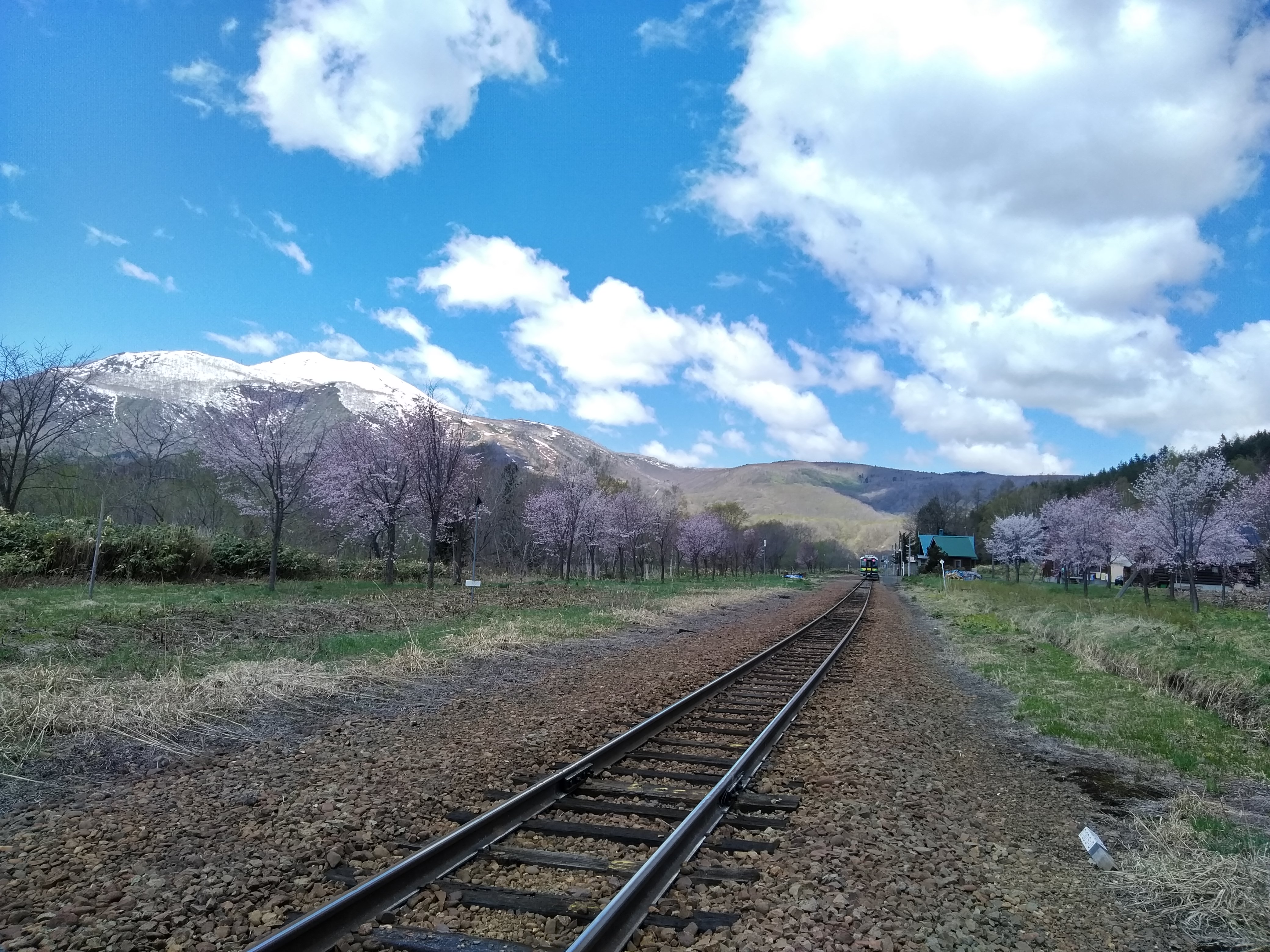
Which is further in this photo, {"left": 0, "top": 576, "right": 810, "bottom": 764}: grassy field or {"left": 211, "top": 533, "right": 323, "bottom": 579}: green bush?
{"left": 211, "top": 533, "right": 323, "bottom": 579}: green bush

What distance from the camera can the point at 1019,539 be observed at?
8831cm

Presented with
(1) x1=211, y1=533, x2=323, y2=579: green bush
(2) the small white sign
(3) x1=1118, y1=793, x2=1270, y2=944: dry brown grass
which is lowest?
(2) the small white sign

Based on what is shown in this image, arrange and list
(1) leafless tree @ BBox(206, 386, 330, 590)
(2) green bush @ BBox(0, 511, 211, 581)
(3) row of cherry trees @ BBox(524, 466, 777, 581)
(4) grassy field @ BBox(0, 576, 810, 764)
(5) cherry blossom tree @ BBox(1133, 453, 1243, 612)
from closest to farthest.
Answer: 1. (4) grassy field @ BBox(0, 576, 810, 764)
2. (2) green bush @ BBox(0, 511, 211, 581)
3. (1) leafless tree @ BBox(206, 386, 330, 590)
4. (5) cherry blossom tree @ BBox(1133, 453, 1243, 612)
5. (3) row of cherry trees @ BBox(524, 466, 777, 581)

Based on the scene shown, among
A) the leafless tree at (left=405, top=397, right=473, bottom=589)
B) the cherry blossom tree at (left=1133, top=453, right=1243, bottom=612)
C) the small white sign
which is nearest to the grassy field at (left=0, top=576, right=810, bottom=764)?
the leafless tree at (left=405, top=397, right=473, bottom=589)

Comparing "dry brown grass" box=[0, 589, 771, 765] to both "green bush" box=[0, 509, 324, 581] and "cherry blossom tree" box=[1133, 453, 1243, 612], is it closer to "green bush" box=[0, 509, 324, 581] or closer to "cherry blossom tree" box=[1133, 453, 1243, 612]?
"green bush" box=[0, 509, 324, 581]

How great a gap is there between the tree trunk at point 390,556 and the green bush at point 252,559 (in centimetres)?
345

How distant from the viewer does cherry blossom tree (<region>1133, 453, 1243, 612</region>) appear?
4188cm

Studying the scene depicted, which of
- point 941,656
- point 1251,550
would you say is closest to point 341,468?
point 941,656

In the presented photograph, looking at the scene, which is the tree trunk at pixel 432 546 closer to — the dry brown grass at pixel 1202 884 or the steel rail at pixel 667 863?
the steel rail at pixel 667 863

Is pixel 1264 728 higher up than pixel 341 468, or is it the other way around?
pixel 341 468

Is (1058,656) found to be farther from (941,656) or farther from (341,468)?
(341,468)

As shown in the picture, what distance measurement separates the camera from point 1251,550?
53.8 m

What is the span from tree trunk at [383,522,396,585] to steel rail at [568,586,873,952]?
2576 centimetres

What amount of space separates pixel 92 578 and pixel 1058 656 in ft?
74.1
